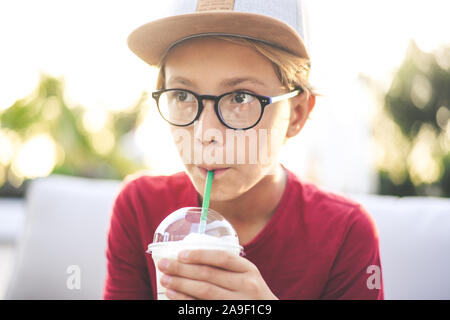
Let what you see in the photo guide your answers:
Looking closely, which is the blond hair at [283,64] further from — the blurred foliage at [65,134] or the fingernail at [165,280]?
the blurred foliage at [65,134]

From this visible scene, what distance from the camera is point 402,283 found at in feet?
4.82

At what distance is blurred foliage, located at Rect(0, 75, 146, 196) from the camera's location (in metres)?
5.00

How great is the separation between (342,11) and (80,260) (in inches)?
128

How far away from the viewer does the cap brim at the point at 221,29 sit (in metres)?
1.00

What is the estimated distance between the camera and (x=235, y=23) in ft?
3.32

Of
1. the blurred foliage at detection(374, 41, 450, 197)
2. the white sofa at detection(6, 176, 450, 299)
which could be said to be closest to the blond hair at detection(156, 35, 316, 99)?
the white sofa at detection(6, 176, 450, 299)

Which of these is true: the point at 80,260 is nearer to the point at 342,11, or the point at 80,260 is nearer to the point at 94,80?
the point at 342,11

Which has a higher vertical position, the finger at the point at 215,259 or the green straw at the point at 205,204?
the green straw at the point at 205,204

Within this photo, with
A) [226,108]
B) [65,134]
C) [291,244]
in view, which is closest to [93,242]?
[291,244]

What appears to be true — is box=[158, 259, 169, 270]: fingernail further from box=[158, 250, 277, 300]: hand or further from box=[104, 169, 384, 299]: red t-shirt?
box=[104, 169, 384, 299]: red t-shirt

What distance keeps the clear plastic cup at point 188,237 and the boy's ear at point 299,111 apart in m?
0.44

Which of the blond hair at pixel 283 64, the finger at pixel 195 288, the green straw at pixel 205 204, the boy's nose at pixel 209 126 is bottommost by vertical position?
the finger at pixel 195 288

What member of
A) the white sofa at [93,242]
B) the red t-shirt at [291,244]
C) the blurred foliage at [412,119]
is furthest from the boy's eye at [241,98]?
the blurred foliage at [412,119]

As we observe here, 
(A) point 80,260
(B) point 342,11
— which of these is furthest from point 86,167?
(A) point 80,260
